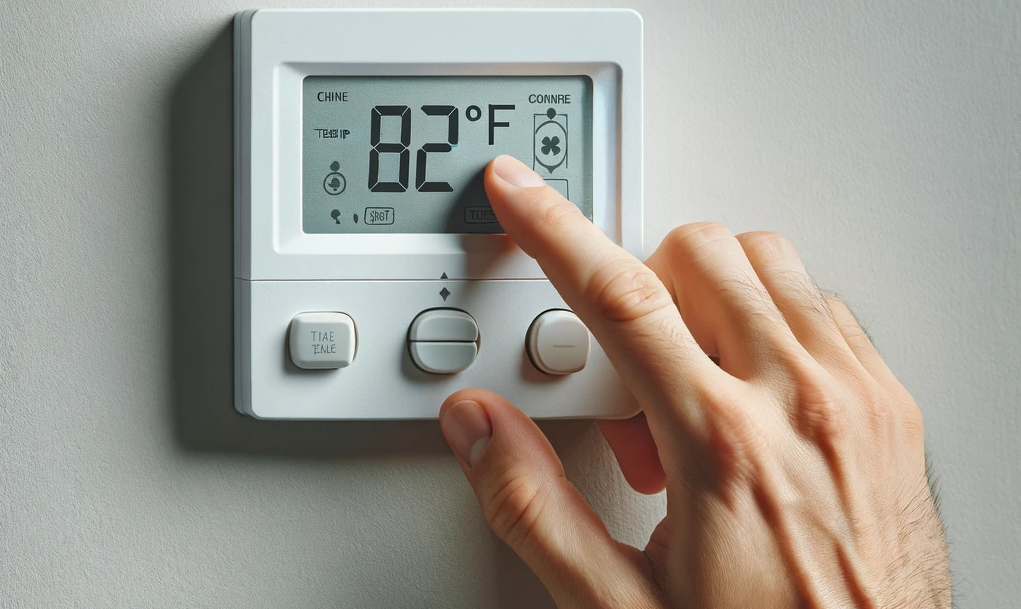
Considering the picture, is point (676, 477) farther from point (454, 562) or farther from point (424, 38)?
point (424, 38)

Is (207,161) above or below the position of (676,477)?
above

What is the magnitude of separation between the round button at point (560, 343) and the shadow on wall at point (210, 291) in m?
0.10

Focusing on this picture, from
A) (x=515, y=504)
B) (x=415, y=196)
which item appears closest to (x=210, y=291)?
(x=415, y=196)

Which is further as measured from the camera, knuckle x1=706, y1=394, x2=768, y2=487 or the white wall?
the white wall

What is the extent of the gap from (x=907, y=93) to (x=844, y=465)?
0.29 metres

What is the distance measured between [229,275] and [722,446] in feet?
1.15

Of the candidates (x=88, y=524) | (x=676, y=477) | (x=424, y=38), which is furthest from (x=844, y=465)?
(x=88, y=524)

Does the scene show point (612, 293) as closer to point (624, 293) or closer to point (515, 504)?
point (624, 293)

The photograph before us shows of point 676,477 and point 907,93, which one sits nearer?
point 676,477

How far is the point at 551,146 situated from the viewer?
1.55 ft

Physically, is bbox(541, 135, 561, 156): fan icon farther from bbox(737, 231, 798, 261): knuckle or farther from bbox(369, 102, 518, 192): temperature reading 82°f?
bbox(737, 231, 798, 261): knuckle

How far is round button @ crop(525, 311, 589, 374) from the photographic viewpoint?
1.52ft

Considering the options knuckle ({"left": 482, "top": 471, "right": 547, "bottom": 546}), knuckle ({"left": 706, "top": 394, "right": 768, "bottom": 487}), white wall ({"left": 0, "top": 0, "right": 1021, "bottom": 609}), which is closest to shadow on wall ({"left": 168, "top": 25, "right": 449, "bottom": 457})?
white wall ({"left": 0, "top": 0, "right": 1021, "bottom": 609})

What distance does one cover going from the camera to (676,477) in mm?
387
